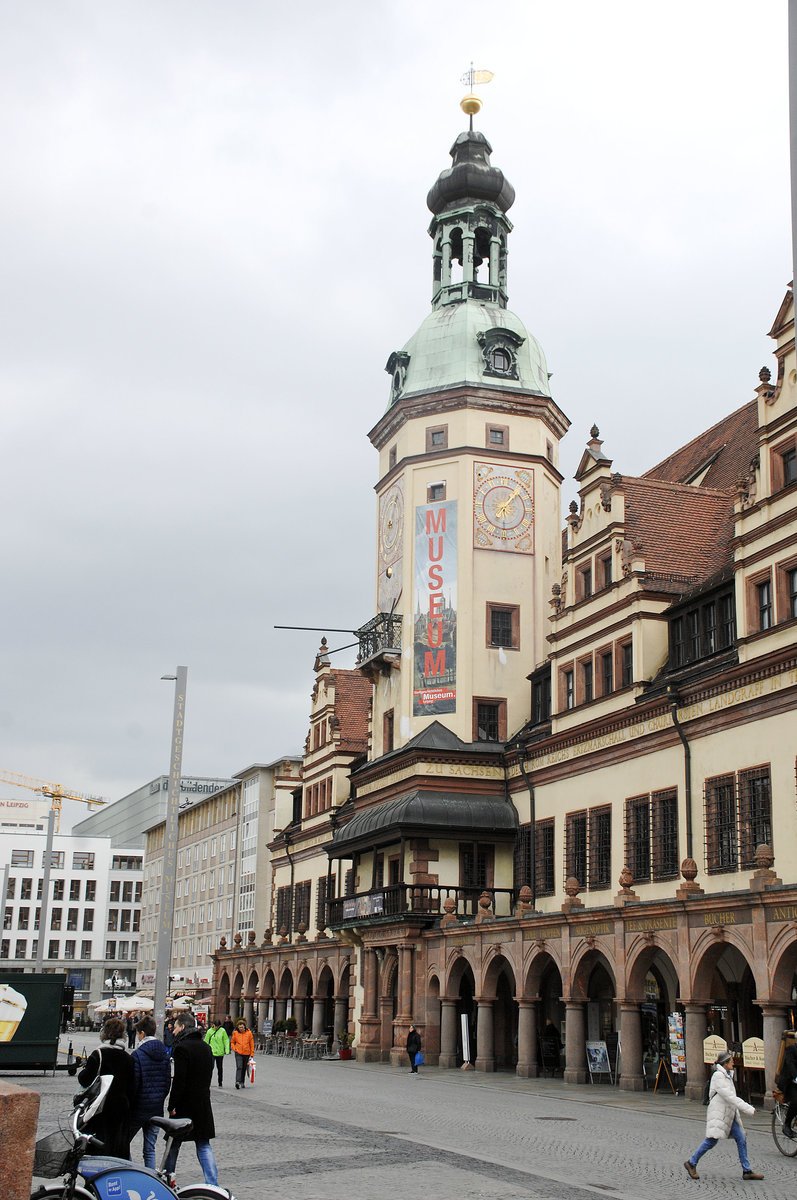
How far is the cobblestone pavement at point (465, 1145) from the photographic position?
1614 centimetres

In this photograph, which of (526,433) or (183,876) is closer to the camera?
(526,433)

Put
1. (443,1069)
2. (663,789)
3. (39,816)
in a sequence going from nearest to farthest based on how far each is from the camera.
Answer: (663,789) → (443,1069) → (39,816)

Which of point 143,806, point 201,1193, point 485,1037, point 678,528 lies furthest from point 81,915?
point 201,1193

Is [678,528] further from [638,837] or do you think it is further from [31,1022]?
[31,1022]

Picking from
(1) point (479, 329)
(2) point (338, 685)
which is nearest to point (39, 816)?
(2) point (338, 685)

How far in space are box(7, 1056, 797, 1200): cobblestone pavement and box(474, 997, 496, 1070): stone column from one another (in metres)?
6.93

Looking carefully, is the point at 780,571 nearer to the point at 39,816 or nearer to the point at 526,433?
the point at 526,433

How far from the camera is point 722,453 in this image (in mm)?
48594

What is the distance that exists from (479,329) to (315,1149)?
40463mm

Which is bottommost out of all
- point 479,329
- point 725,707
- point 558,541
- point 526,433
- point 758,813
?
point 758,813

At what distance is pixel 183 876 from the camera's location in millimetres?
115688

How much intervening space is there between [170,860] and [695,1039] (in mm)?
11991

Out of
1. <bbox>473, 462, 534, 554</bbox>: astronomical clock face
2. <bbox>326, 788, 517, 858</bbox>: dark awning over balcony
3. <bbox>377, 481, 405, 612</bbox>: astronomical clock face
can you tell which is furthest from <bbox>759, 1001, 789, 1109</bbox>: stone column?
<bbox>377, 481, 405, 612</bbox>: astronomical clock face

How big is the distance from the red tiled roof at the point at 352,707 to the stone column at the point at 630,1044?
32.6m
